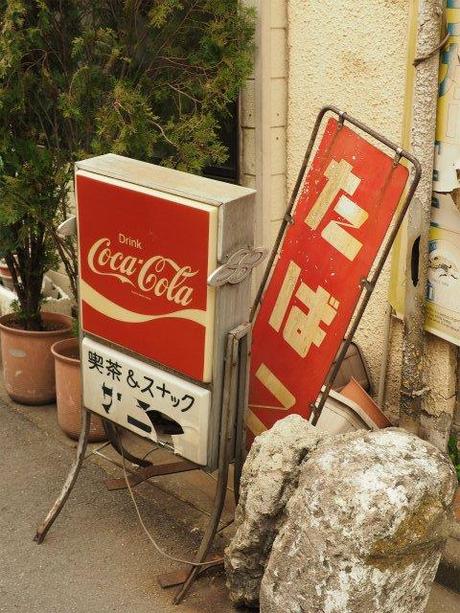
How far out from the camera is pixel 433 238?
506 centimetres

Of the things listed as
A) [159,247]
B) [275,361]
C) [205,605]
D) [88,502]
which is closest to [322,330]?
[275,361]

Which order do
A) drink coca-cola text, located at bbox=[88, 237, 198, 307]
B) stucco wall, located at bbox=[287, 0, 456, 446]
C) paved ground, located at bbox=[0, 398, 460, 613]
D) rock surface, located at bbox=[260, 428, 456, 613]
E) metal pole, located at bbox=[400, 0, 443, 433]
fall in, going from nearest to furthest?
1. rock surface, located at bbox=[260, 428, 456, 613]
2. drink coca-cola text, located at bbox=[88, 237, 198, 307]
3. paved ground, located at bbox=[0, 398, 460, 613]
4. metal pole, located at bbox=[400, 0, 443, 433]
5. stucco wall, located at bbox=[287, 0, 456, 446]

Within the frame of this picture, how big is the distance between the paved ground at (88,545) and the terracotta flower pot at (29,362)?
59cm

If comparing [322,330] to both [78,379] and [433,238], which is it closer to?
[433,238]

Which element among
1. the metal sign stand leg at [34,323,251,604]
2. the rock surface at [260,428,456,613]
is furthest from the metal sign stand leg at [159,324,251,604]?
the rock surface at [260,428,456,613]

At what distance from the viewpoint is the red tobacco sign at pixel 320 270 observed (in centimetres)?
423

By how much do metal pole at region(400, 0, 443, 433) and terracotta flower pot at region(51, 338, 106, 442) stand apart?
6.60 ft

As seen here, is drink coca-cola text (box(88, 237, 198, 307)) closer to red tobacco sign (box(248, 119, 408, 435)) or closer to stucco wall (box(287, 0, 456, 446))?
red tobacco sign (box(248, 119, 408, 435))

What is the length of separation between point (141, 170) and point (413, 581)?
88.4 inches

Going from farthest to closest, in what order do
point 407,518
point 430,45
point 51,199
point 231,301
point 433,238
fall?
1. point 51,199
2. point 433,238
3. point 430,45
4. point 231,301
5. point 407,518

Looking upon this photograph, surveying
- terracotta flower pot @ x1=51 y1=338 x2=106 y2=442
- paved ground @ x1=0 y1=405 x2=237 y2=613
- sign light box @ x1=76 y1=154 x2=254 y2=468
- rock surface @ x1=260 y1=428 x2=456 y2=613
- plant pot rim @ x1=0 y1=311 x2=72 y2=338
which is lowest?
paved ground @ x1=0 y1=405 x2=237 y2=613

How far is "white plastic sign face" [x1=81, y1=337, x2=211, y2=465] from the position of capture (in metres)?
4.35

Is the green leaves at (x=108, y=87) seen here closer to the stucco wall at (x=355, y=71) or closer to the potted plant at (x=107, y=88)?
the potted plant at (x=107, y=88)

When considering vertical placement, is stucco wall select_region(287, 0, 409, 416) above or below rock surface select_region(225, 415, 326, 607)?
above
